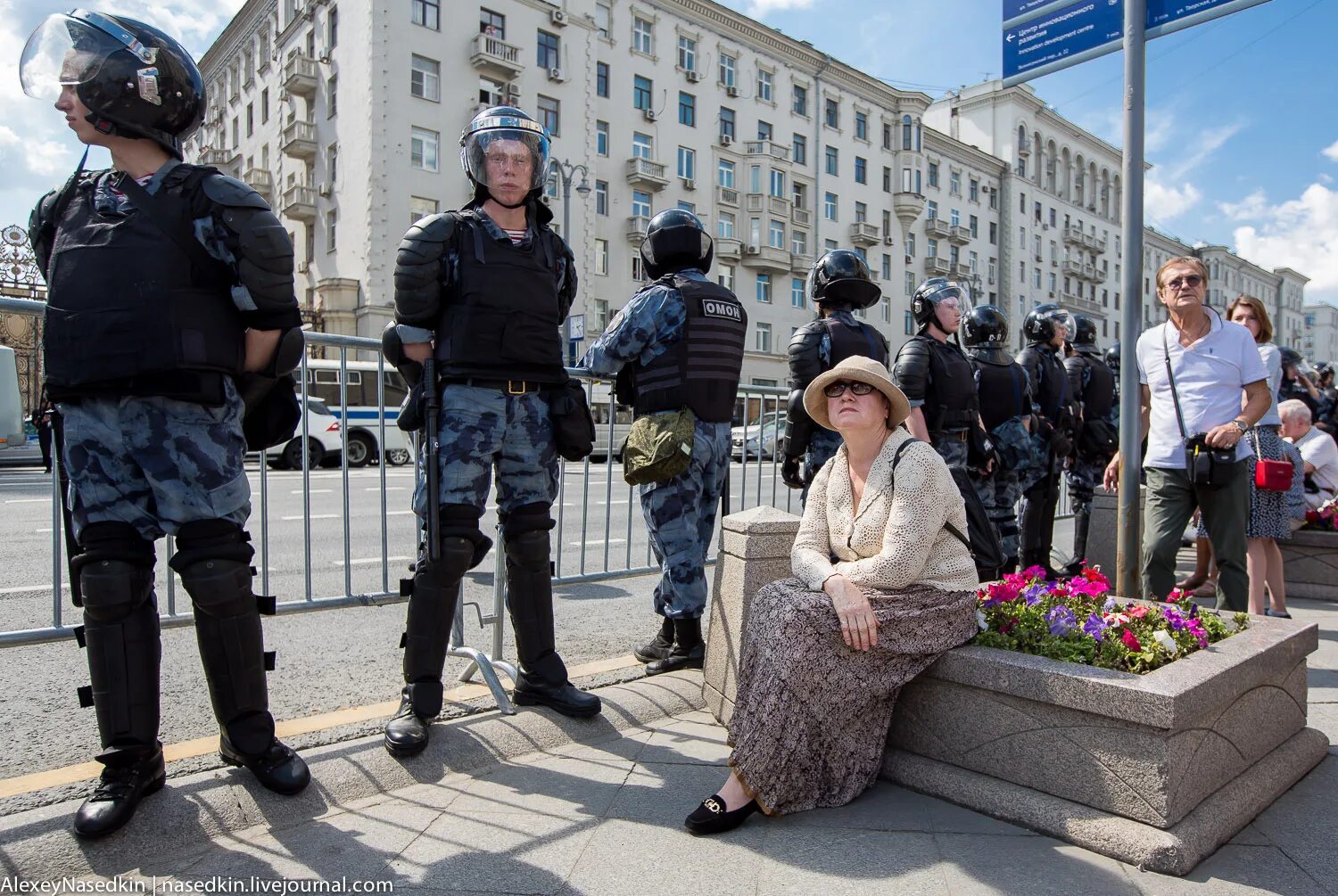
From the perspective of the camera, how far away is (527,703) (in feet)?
11.3

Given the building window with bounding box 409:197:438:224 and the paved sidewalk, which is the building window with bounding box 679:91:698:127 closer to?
the building window with bounding box 409:197:438:224

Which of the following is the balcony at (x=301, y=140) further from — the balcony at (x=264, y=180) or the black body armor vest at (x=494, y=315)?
the black body armor vest at (x=494, y=315)

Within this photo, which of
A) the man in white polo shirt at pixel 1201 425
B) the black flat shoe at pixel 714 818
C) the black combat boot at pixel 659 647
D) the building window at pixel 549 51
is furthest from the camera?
the building window at pixel 549 51

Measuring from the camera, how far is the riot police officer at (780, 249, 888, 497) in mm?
4652

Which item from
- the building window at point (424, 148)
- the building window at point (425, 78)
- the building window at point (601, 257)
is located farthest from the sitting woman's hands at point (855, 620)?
the building window at point (601, 257)

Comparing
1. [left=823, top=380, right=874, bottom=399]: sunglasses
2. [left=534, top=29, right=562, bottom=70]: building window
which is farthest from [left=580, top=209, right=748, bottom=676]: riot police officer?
[left=534, top=29, right=562, bottom=70]: building window

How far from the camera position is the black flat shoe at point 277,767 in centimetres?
262

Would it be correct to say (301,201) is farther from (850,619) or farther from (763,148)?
(850,619)

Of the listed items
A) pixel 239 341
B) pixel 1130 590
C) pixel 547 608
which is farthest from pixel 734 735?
pixel 1130 590

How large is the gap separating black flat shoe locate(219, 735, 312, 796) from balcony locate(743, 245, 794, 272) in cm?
4057

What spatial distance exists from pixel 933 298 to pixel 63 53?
4.36m

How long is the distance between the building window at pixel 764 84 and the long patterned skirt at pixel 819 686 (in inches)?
1702

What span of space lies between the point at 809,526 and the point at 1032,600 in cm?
97

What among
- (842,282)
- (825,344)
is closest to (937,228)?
(842,282)
